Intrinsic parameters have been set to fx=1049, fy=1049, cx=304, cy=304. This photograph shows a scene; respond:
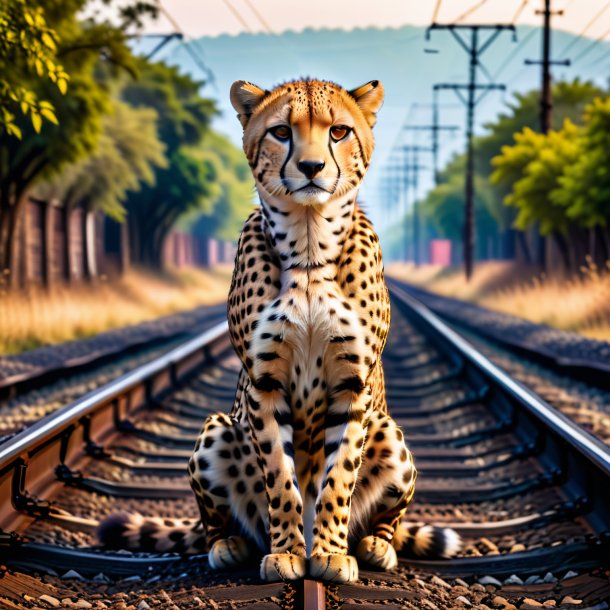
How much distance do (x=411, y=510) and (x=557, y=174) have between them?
21976mm

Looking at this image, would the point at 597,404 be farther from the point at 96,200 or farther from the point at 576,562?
the point at 96,200

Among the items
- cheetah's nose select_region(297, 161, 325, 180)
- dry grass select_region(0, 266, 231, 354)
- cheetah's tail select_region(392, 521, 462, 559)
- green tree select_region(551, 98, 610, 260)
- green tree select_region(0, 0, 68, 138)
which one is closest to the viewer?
cheetah's nose select_region(297, 161, 325, 180)

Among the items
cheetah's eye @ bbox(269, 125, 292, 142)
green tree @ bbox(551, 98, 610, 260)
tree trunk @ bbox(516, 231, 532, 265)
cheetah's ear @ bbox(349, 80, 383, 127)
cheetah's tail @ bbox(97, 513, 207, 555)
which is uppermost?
green tree @ bbox(551, 98, 610, 260)

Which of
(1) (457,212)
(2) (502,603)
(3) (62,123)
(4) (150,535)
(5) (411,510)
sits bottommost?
(5) (411,510)

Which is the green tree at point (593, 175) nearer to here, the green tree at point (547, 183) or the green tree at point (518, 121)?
the green tree at point (547, 183)

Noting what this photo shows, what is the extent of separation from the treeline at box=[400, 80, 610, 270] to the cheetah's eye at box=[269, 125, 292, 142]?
18282mm

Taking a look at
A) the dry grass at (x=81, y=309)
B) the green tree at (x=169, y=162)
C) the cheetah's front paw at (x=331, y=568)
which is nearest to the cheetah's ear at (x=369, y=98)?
the cheetah's front paw at (x=331, y=568)

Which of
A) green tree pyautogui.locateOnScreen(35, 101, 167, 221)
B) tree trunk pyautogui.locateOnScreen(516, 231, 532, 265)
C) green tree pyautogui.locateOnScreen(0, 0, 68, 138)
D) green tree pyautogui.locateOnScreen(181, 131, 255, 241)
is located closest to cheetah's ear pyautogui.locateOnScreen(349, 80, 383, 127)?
green tree pyautogui.locateOnScreen(0, 0, 68, 138)

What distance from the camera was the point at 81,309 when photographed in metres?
19.0

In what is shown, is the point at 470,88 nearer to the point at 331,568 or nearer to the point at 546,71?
the point at 546,71

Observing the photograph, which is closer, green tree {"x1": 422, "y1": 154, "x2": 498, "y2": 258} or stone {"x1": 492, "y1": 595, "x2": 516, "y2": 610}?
stone {"x1": 492, "y1": 595, "x2": 516, "y2": 610}

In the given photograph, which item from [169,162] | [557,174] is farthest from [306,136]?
[169,162]

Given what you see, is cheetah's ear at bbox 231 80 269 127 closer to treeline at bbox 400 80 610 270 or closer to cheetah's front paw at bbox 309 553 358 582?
cheetah's front paw at bbox 309 553 358 582

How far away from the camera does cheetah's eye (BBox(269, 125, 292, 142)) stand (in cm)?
355
